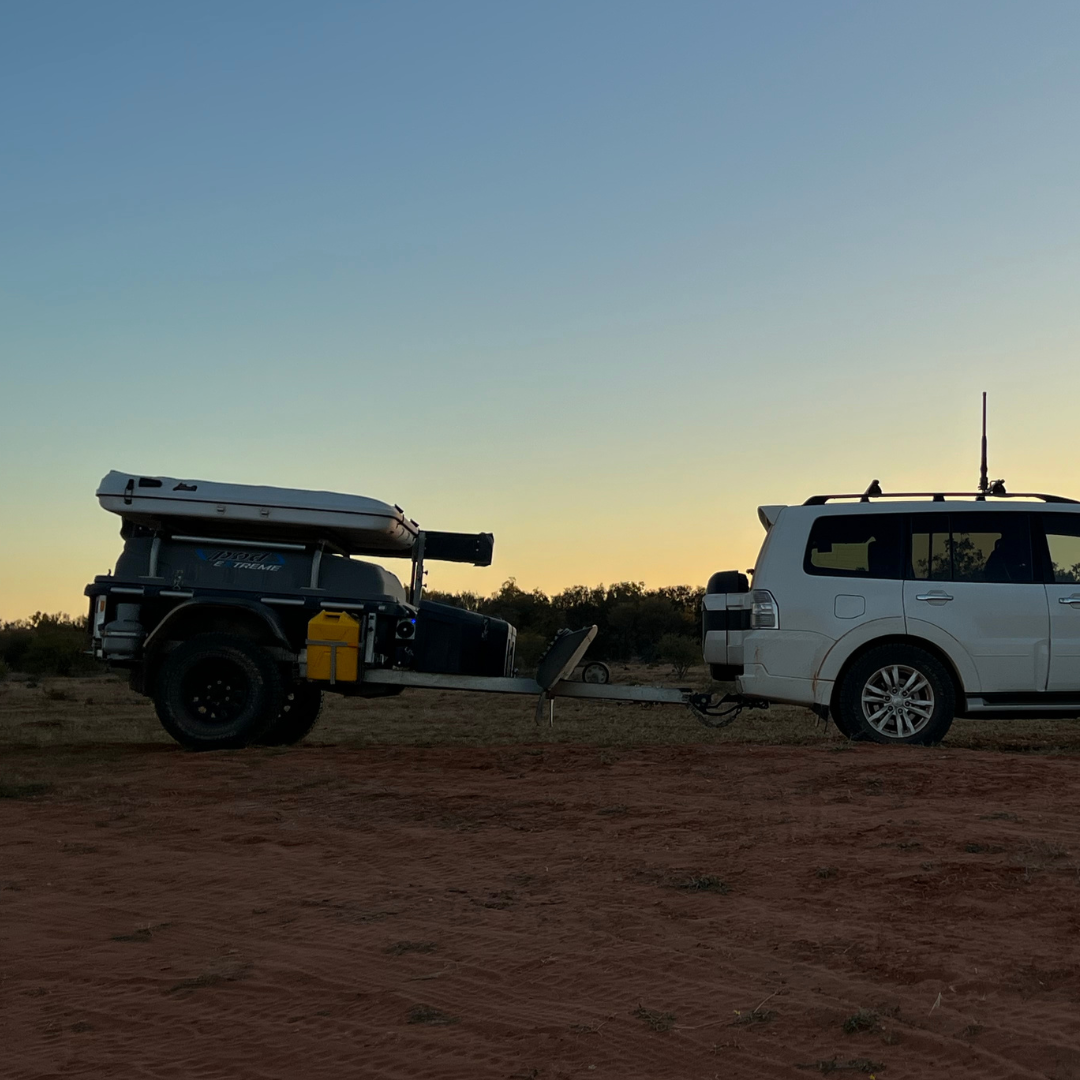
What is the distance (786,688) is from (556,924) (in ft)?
17.9

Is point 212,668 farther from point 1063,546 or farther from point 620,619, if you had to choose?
point 620,619

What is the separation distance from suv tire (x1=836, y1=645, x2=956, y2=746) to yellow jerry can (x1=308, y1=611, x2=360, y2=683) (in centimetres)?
431

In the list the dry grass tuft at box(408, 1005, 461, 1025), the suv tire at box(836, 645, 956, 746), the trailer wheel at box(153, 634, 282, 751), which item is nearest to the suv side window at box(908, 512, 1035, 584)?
the suv tire at box(836, 645, 956, 746)

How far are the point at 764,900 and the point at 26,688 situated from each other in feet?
105

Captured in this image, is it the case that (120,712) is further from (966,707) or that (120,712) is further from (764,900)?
(764,900)

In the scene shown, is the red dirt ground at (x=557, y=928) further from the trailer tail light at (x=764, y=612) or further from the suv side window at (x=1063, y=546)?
the suv side window at (x=1063, y=546)

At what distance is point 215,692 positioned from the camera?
11102 mm

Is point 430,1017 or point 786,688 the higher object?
point 786,688

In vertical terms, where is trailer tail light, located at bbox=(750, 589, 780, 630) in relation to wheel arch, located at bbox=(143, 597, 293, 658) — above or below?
above

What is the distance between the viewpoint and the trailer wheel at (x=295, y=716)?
12243 millimetres

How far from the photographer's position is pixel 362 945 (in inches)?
184

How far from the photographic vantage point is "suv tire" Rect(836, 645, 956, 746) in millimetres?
9883

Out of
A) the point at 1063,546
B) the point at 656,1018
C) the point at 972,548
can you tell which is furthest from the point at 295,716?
the point at 656,1018

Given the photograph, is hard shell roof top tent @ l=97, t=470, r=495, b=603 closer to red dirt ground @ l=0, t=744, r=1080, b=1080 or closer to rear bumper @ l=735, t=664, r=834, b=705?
red dirt ground @ l=0, t=744, r=1080, b=1080
